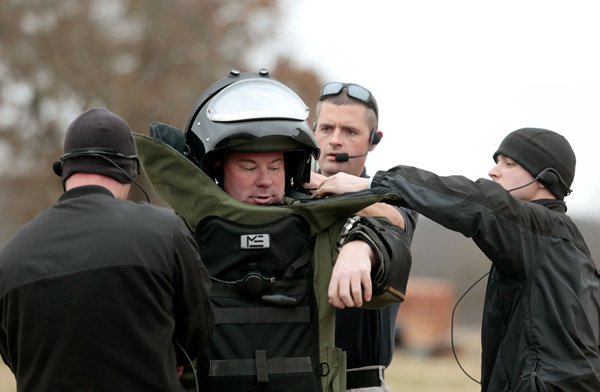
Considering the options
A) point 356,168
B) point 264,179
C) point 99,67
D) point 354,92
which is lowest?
point 99,67

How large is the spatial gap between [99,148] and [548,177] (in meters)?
2.25

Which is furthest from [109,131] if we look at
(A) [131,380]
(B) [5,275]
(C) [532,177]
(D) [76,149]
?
(C) [532,177]

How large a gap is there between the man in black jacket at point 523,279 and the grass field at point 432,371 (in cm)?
1212

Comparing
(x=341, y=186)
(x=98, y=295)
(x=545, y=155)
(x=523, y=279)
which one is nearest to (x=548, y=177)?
(x=545, y=155)

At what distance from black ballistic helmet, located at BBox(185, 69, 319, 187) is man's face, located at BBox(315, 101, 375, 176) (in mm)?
1306

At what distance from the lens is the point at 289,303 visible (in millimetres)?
3828

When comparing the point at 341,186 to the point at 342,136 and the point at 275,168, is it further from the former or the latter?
the point at 342,136

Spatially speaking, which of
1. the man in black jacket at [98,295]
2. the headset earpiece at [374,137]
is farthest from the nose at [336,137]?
the man in black jacket at [98,295]

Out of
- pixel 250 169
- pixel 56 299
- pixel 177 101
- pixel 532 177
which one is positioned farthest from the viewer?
pixel 177 101

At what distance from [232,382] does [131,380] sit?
45 cm

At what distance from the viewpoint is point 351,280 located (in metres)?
3.57

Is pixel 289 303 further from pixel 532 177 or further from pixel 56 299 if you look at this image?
pixel 532 177

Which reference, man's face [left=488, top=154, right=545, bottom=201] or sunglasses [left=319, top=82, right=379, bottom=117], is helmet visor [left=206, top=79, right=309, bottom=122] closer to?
man's face [left=488, top=154, right=545, bottom=201]

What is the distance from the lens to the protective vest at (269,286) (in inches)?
148
